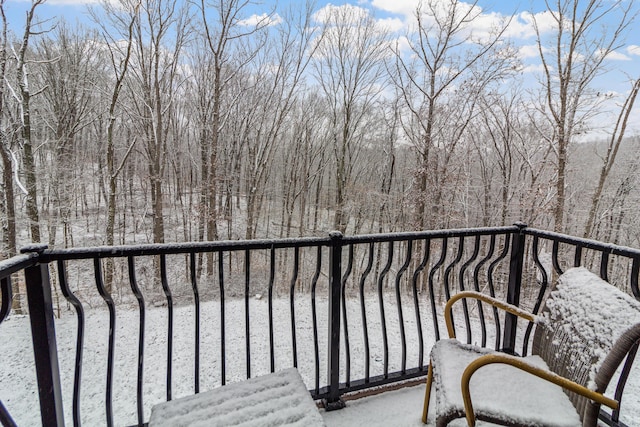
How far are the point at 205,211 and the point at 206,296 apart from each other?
3.14 m

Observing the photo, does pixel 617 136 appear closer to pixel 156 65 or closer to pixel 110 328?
pixel 110 328

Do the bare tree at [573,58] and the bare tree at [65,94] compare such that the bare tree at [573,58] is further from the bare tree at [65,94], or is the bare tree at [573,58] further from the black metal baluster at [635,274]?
the bare tree at [65,94]

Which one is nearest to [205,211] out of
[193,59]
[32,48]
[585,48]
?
[193,59]

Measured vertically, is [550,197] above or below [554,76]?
below

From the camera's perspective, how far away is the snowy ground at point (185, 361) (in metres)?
2.06

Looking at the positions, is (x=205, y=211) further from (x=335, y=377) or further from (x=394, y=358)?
(x=335, y=377)

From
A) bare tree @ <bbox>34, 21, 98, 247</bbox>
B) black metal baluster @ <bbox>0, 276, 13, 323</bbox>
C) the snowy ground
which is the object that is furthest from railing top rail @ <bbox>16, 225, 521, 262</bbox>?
bare tree @ <bbox>34, 21, 98, 247</bbox>

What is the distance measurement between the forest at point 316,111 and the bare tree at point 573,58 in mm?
34

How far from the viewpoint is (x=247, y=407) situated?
116cm

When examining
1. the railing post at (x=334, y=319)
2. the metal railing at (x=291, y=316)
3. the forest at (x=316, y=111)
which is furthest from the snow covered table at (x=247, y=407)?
the forest at (x=316, y=111)

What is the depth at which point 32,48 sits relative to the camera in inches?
407

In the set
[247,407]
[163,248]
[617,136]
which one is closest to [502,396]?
[247,407]

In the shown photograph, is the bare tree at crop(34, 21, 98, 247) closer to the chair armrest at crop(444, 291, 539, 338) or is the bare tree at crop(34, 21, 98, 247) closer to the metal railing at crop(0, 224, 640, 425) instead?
the metal railing at crop(0, 224, 640, 425)

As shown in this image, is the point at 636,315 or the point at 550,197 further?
the point at 550,197
